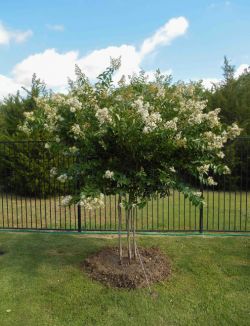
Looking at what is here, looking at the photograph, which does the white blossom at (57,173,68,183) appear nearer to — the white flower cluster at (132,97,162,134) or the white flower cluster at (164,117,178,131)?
the white flower cluster at (132,97,162,134)

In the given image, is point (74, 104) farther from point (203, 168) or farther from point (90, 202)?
point (203, 168)

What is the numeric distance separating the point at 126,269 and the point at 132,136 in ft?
6.05

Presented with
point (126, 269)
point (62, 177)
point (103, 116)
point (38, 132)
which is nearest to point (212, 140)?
point (103, 116)

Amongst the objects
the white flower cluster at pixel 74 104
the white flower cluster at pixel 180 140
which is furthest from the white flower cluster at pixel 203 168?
the white flower cluster at pixel 74 104

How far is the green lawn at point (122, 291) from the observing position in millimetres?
3738

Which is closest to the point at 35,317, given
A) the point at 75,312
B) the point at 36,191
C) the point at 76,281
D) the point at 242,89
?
the point at 75,312

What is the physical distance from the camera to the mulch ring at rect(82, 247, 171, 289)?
14.7 ft

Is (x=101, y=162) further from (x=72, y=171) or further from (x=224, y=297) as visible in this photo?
(x=224, y=297)

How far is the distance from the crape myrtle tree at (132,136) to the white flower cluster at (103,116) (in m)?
0.01

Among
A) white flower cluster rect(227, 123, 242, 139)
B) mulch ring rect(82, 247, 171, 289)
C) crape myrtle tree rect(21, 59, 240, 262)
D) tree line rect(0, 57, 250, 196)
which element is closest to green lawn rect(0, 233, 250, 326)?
mulch ring rect(82, 247, 171, 289)

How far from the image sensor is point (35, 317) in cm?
378

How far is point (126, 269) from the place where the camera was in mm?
4711

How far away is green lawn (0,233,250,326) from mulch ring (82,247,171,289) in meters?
0.13

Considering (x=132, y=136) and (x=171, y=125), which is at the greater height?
(x=171, y=125)
